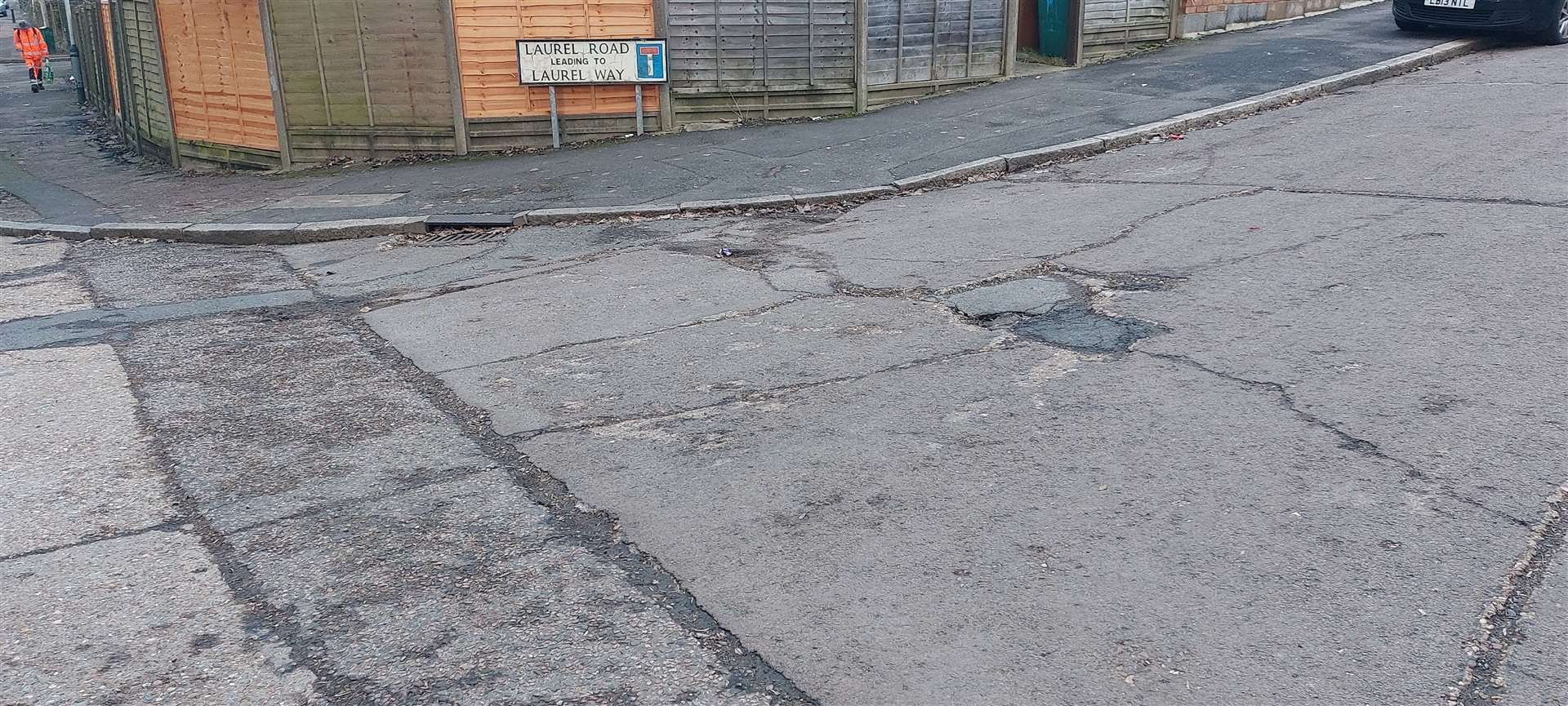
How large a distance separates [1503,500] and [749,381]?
3190 millimetres

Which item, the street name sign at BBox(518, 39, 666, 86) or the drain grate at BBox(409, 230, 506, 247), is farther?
the street name sign at BBox(518, 39, 666, 86)

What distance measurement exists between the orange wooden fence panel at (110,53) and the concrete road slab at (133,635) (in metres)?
15.4

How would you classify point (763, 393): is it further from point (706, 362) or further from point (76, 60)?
point (76, 60)

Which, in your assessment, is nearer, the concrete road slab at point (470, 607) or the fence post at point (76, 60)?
the concrete road slab at point (470, 607)

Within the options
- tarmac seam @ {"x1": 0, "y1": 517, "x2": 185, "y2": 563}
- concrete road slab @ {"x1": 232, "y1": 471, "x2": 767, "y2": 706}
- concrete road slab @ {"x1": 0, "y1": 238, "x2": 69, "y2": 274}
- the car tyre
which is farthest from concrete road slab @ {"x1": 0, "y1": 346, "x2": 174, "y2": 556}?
the car tyre

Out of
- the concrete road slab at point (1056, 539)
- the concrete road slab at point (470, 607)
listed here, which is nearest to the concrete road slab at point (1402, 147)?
the concrete road slab at point (1056, 539)

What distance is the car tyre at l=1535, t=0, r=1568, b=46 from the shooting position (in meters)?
14.4

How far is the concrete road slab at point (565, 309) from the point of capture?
22.2ft

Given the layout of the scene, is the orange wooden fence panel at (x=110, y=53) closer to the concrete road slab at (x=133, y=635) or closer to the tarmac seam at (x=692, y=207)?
the tarmac seam at (x=692, y=207)

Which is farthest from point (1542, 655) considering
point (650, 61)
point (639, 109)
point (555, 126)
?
point (555, 126)

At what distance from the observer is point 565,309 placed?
7.48 metres

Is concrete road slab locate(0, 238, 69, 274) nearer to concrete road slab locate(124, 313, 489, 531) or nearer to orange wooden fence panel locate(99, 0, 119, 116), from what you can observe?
concrete road slab locate(124, 313, 489, 531)

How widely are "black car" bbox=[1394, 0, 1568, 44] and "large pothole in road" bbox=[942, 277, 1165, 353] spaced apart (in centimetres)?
1063

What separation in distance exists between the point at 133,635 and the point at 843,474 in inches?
A: 98.3
